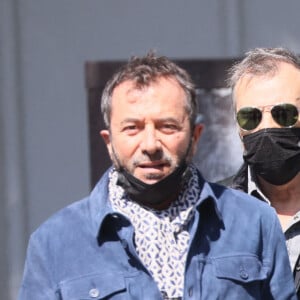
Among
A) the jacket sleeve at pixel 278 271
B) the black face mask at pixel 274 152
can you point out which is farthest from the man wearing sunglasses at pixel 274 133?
the jacket sleeve at pixel 278 271

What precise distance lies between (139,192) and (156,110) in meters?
0.22

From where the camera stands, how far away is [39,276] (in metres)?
2.76

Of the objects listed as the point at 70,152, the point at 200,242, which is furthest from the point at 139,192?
the point at 70,152

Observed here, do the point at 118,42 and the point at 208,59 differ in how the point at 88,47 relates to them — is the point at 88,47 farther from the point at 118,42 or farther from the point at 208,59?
the point at 208,59

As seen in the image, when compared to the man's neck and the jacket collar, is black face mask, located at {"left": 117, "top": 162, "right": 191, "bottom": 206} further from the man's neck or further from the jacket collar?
the man's neck

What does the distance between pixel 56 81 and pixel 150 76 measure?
2288mm

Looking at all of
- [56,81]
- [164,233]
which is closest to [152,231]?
[164,233]

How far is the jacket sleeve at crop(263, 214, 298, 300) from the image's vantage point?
289 centimetres

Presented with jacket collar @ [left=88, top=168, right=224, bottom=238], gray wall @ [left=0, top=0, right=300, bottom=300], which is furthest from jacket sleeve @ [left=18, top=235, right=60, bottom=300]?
gray wall @ [left=0, top=0, right=300, bottom=300]

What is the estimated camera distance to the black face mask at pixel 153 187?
9.17ft

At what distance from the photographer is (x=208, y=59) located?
200 inches

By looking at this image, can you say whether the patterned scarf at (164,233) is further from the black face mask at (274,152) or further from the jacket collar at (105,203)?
the black face mask at (274,152)

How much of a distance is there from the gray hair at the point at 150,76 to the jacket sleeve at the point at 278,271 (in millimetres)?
387

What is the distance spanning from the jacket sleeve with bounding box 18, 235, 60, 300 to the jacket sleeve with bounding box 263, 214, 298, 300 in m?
0.58
